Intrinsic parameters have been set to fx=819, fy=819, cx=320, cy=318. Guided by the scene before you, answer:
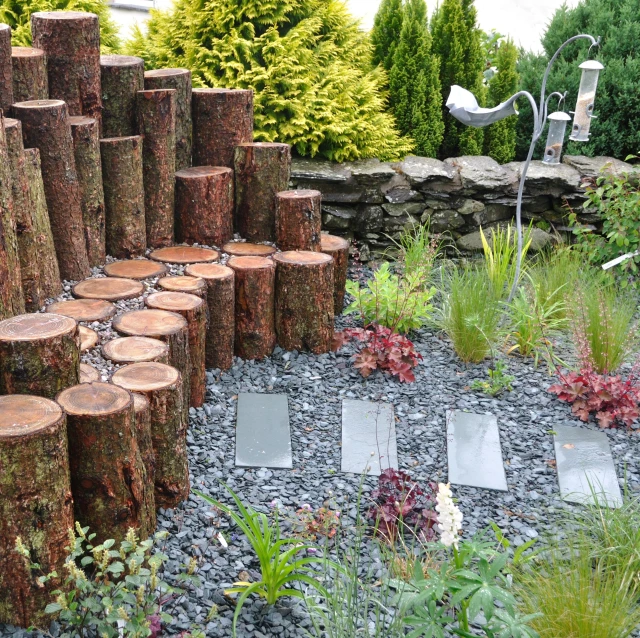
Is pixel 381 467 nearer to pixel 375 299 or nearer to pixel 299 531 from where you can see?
pixel 299 531

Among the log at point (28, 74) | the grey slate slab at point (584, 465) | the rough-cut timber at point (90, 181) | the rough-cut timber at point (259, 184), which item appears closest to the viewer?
the grey slate slab at point (584, 465)

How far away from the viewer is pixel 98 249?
4.32 meters

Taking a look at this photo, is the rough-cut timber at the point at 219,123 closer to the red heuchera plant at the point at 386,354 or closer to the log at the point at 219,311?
the log at the point at 219,311

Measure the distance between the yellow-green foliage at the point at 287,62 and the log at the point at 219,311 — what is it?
177cm

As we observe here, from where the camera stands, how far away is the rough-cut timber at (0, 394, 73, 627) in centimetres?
243

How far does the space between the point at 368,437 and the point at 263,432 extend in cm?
50

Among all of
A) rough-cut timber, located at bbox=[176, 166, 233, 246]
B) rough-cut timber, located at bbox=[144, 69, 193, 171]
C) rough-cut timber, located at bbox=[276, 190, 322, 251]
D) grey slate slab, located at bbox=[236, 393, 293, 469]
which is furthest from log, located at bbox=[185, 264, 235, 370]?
rough-cut timber, located at bbox=[144, 69, 193, 171]

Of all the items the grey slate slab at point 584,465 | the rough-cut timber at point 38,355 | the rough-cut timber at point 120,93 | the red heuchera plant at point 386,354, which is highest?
the rough-cut timber at point 120,93

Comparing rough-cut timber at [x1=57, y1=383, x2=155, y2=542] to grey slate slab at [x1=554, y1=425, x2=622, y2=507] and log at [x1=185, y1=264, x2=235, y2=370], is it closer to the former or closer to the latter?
log at [x1=185, y1=264, x2=235, y2=370]

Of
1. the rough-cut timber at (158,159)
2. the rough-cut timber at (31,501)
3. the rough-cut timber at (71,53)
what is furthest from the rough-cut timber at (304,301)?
the rough-cut timber at (31,501)

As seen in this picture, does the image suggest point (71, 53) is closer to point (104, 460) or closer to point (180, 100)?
point (180, 100)

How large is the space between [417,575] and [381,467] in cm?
131

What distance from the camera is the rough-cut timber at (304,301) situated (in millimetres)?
4473

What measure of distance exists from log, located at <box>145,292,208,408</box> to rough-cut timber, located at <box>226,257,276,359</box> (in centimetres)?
39
